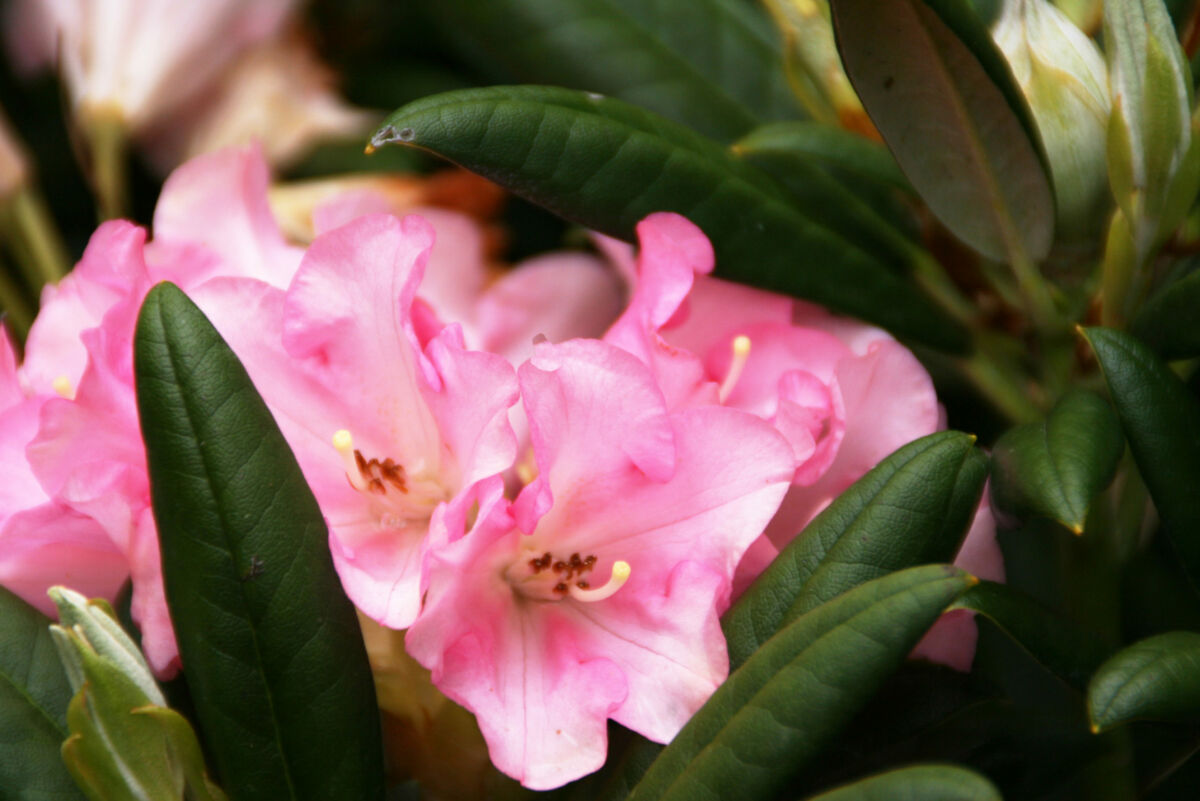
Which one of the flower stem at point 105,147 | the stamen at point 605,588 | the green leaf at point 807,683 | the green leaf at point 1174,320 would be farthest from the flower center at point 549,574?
the flower stem at point 105,147

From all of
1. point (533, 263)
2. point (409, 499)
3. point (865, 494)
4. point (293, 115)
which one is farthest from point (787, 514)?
point (293, 115)

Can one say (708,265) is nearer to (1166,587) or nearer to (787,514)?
(787,514)

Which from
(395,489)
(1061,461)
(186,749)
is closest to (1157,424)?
(1061,461)

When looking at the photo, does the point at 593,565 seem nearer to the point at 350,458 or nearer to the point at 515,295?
the point at 350,458

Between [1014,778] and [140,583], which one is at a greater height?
[140,583]

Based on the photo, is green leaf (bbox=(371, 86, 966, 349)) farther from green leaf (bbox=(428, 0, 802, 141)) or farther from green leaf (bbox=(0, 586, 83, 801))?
green leaf (bbox=(0, 586, 83, 801))

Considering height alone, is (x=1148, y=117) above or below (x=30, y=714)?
above
